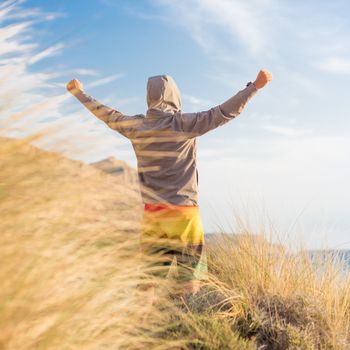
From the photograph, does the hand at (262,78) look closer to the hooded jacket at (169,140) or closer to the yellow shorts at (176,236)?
the hooded jacket at (169,140)

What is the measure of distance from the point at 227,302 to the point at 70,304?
165 cm

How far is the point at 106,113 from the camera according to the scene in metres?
5.07

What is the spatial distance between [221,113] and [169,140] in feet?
1.42

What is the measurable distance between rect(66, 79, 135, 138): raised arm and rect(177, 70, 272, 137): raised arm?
1.66 ft

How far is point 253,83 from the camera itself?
15.1ft

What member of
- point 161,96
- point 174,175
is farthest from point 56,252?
point 161,96

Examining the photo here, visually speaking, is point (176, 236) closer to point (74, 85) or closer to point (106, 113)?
point (106, 113)

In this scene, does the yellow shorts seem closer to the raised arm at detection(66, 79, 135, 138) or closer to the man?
the man

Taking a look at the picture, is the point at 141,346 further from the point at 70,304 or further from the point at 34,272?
the point at 34,272

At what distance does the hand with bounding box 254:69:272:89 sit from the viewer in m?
4.55

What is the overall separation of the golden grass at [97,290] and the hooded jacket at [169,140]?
21.8 inches

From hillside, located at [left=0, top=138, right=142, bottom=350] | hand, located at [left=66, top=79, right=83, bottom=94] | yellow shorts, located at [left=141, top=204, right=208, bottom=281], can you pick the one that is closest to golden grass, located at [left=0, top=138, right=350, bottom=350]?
hillside, located at [left=0, top=138, right=142, bottom=350]

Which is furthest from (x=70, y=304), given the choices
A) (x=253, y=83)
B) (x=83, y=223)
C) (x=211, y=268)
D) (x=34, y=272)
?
(x=211, y=268)

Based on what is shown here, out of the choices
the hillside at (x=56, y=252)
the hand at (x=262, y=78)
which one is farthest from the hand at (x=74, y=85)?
the hillside at (x=56, y=252)
